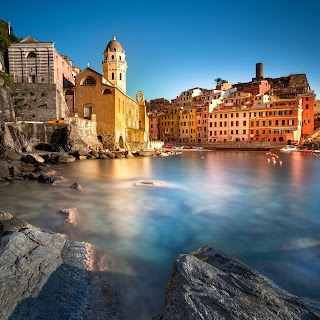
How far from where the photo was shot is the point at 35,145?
86.9 feet

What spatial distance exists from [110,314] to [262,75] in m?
87.4

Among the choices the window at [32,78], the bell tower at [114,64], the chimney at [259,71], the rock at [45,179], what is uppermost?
the chimney at [259,71]

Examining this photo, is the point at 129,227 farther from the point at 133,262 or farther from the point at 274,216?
the point at 274,216

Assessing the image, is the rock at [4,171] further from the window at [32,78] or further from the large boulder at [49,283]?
the window at [32,78]

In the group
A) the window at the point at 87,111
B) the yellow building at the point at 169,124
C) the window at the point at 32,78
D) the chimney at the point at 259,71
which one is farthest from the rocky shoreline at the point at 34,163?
the chimney at the point at 259,71

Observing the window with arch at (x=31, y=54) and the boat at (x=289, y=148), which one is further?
the boat at (x=289, y=148)

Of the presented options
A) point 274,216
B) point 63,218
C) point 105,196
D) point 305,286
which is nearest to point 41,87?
point 105,196

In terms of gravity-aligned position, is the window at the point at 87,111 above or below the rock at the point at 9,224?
above

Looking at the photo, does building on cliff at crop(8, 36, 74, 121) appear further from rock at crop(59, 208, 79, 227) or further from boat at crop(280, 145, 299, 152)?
Answer: boat at crop(280, 145, 299, 152)

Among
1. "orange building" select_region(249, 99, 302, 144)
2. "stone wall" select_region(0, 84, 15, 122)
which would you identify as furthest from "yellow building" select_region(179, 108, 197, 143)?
"stone wall" select_region(0, 84, 15, 122)

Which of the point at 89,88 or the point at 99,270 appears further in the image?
the point at 89,88

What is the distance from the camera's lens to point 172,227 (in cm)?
648

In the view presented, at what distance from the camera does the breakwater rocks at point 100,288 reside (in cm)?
220

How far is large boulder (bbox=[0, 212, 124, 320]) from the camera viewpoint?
282cm
